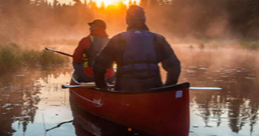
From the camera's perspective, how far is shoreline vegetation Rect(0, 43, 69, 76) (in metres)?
14.4

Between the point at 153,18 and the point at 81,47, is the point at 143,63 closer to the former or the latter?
the point at 81,47

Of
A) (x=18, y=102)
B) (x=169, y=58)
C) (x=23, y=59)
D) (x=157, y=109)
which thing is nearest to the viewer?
(x=157, y=109)

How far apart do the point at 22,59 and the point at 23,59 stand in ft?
0.93

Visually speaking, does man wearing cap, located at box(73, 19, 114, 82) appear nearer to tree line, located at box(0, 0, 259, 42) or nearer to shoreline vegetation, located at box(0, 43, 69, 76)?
shoreline vegetation, located at box(0, 43, 69, 76)

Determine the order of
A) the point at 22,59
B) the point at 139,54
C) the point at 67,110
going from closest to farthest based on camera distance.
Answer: the point at 139,54, the point at 67,110, the point at 22,59

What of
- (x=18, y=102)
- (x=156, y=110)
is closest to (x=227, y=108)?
(x=156, y=110)

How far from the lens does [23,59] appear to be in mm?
16797

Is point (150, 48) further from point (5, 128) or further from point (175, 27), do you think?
point (175, 27)

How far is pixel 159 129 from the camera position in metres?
5.01

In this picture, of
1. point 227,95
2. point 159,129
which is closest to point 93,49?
point 159,129

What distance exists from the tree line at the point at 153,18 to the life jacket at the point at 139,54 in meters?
30.7

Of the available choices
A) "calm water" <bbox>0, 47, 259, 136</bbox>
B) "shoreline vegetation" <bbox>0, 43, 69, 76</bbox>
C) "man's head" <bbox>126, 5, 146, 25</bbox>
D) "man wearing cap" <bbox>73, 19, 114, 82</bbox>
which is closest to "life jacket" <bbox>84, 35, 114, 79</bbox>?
"man wearing cap" <bbox>73, 19, 114, 82</bbox>

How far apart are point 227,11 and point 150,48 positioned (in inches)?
2387

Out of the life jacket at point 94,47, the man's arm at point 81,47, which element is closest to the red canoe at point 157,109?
the life jacket at point 94,47
